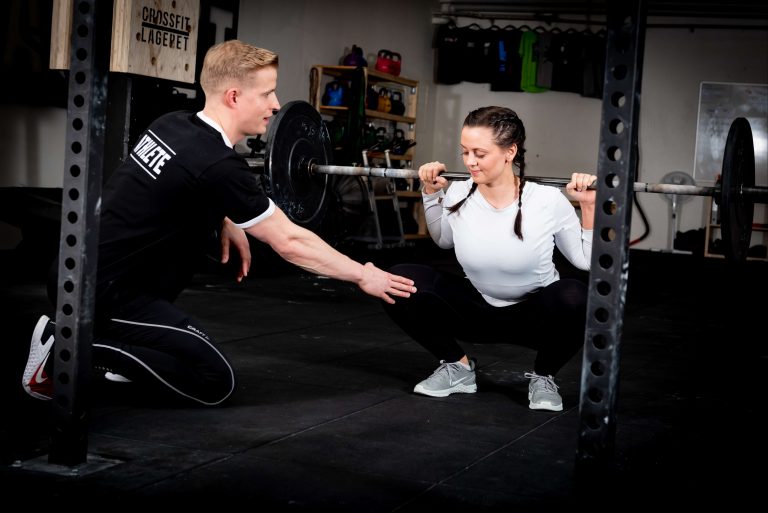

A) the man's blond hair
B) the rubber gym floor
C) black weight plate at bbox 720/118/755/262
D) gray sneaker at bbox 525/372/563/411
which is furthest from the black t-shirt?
black weight plate at bbox 720/118/755/262

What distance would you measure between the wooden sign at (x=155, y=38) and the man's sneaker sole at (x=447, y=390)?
225 cm

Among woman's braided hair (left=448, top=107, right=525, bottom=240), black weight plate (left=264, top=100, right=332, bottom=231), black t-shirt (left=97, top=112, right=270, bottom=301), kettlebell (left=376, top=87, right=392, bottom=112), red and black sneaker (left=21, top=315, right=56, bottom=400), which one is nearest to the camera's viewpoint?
black t-shirt (left=97, top=112, right=270, bottom=301)

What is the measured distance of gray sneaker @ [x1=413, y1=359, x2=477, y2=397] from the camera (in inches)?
112

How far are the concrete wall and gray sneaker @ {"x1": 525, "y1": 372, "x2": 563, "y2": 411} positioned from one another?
21.1ft

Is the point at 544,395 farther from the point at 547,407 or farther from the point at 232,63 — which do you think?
the point at 232,63

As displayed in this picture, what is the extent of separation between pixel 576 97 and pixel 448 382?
7991 millimetres

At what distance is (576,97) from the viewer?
10320 mm

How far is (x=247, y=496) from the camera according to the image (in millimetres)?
1856

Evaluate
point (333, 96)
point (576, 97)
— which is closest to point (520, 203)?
point (333, 96)

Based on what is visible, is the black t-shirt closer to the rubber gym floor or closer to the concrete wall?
the rubber gym floor

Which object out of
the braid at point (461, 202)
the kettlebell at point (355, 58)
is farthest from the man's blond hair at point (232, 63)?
the kettlebell at point (355, 58)

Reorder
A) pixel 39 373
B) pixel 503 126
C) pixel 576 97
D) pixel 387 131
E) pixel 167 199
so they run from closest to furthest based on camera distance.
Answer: pixel 167 199 < pixel 39 373 < pixel 503 126 < pixel 387 131 < pixel 576 97

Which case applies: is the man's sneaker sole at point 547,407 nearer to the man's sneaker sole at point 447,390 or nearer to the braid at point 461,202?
the man's sneaker sole at point 447,390

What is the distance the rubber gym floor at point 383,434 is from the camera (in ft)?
6.24
